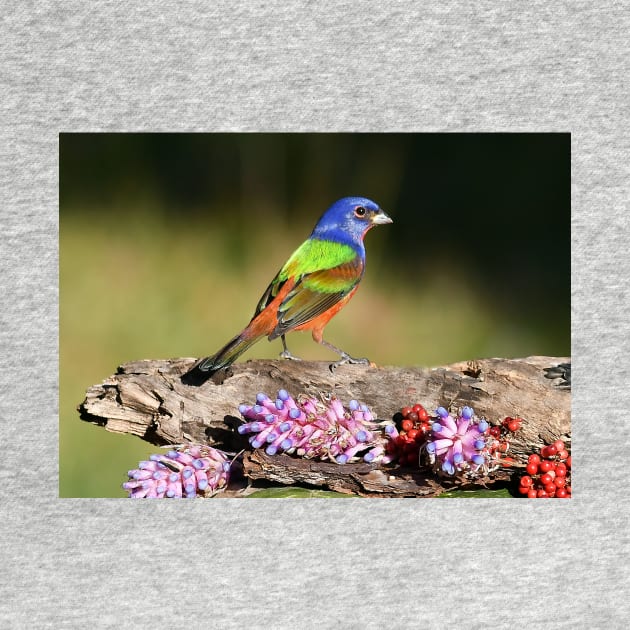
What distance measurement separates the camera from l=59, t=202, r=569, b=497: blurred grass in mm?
3236

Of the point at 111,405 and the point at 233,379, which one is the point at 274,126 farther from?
the point at 111,405

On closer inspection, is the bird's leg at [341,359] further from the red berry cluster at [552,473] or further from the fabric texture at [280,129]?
the red berry cluster at [552,473]

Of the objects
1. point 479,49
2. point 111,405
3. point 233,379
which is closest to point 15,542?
point 111,405

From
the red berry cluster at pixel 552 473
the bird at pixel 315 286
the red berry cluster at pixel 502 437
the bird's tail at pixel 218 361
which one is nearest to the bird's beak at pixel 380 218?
the bird at pixel 315 286

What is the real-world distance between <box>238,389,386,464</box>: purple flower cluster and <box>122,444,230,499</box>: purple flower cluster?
134mm

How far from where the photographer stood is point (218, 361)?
10.4 feet

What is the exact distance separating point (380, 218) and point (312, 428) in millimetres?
650

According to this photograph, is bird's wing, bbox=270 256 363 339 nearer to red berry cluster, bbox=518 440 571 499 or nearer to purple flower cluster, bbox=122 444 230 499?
purple flower cluster, bbox=122 444 230 499

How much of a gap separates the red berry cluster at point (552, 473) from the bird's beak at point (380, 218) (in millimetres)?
811

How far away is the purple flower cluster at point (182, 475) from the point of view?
3.21 meters

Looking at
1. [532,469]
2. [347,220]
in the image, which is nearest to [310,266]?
[347,220]

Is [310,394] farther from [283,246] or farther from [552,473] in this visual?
[552,473]

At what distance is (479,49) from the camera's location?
320cm

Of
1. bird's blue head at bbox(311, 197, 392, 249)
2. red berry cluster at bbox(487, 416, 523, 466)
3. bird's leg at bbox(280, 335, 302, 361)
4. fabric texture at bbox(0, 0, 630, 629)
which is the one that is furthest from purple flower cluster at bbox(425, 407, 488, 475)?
bird's blue head at bbox(311, 197, 392, 249)
